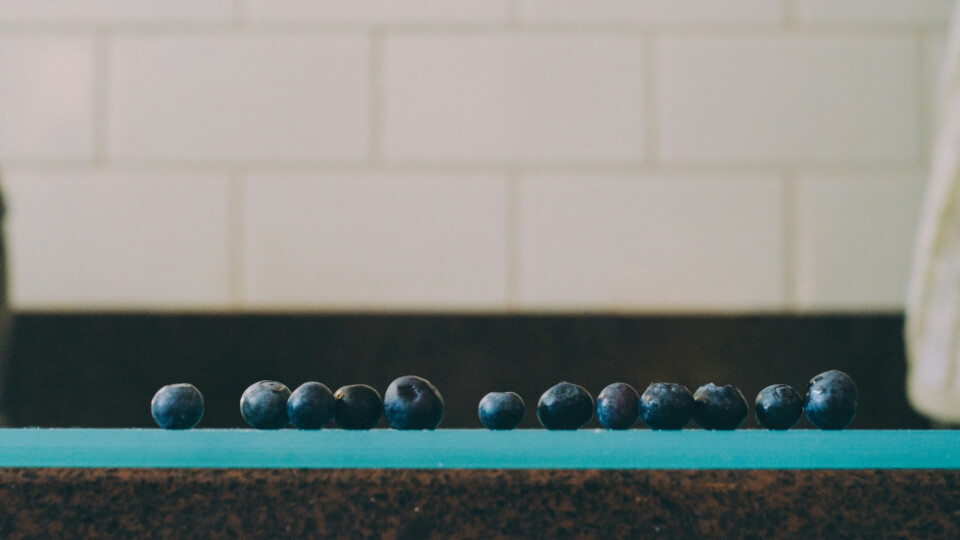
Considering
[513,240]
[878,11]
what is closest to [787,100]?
[878,11]

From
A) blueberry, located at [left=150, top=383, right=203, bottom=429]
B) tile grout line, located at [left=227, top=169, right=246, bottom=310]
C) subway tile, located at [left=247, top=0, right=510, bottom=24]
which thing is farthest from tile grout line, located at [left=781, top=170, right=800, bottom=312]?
blueberry, located at [left=150, top=383, right=203, bottom=429]

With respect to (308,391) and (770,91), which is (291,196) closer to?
(770,91)

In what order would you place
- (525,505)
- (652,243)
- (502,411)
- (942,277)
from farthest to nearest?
(652,243), (942,277), (502,411), (525,505)

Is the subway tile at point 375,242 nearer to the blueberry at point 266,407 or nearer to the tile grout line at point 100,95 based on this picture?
the tile grout line at point 100,95

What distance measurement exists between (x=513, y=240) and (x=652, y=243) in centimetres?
20

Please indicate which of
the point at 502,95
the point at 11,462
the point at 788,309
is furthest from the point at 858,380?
the point at 11,462

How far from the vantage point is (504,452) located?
342 millimetres

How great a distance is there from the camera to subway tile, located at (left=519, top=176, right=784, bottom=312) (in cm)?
122

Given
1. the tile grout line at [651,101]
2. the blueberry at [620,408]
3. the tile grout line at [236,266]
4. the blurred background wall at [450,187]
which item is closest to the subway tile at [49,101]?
the blurred background wall at [450,187]

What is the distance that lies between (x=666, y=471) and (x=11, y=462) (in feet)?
0.85

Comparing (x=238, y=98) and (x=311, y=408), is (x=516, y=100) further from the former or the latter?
(x=311, y=408)

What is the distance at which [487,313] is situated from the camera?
1221 mm

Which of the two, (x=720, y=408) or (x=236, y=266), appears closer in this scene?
(x=720, y=408)

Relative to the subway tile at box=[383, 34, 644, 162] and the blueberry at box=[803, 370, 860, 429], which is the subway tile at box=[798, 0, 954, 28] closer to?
the subway tile at box=[383, 34, 644, 162]
